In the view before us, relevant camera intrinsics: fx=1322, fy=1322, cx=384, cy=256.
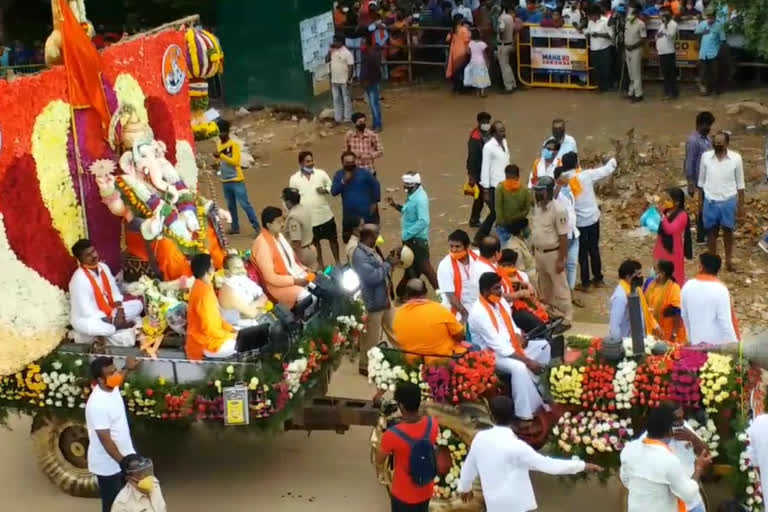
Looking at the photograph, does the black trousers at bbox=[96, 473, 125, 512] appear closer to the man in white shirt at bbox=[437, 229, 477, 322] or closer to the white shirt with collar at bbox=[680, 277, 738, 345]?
the man in white shirt at bbox=[437, 229, 477, 322]

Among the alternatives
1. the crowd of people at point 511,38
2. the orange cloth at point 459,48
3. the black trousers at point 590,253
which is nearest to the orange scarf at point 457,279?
the black trousers at point 590,253

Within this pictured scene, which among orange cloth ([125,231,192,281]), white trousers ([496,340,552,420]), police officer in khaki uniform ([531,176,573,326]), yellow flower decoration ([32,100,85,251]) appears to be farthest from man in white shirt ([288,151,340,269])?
white trousers ([496,340,552,420])

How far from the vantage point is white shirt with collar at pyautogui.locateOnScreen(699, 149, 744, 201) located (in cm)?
1323

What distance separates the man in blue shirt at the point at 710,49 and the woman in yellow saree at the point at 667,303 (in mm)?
9920

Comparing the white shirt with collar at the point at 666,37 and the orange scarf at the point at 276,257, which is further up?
the white shirt with collar at the point at 666,37

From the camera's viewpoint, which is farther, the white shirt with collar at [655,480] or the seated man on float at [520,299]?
the seated man on float at [520,299]

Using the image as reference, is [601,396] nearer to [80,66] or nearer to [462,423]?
[462,423]

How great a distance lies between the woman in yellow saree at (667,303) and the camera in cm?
1020

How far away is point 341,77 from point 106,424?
12.5 metres

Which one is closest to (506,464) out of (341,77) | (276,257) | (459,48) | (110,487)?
(110,487)

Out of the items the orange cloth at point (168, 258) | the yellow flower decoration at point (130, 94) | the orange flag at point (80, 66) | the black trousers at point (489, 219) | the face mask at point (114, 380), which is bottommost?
the black trousers at point (489, 219)

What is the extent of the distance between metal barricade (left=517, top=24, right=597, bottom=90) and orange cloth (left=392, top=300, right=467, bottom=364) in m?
12.7

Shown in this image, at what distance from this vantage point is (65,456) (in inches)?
393

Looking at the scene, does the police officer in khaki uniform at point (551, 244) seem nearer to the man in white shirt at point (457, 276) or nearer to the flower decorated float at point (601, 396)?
the man in white shirt at point (457, 276)
